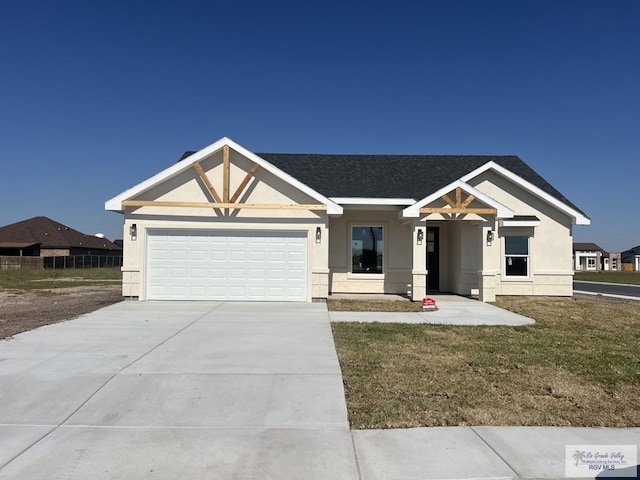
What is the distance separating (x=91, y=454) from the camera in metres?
4.18

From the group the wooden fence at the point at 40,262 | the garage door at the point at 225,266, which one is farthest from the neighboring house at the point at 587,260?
the garage door at the point at 225,266

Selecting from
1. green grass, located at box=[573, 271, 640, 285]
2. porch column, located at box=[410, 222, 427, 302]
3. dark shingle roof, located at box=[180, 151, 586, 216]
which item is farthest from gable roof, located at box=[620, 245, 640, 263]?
porch column, located at box=[410, 222, 427, 302]

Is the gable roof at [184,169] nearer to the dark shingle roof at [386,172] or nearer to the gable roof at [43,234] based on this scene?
the dark shingle roof at [386,172]

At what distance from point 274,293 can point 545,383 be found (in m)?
9.12

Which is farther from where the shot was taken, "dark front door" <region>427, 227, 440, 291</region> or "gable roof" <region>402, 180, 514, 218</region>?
"dark front door" <region>427, 227, 440, 291</region>

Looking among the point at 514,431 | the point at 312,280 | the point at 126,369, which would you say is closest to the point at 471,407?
the point at 514,431

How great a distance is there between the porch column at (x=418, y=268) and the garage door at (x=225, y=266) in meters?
3.42

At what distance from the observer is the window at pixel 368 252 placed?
55.8 ft

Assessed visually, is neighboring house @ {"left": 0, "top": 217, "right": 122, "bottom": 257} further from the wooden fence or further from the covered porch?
the covered porch

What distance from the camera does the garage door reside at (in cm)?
1412

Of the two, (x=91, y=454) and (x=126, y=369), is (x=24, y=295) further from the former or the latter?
Answer: (x=91, y=454)

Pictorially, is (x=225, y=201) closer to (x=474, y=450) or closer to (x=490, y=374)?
(x=490, y=374)

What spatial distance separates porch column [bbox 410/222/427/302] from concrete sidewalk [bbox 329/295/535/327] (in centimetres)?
114

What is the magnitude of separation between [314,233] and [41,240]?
41.8 m
